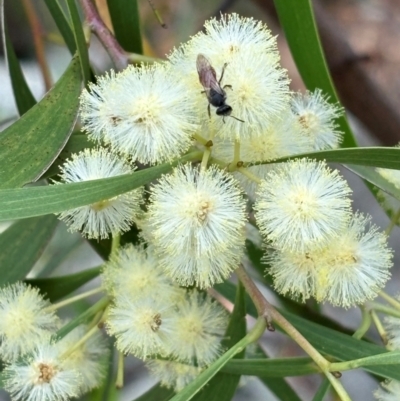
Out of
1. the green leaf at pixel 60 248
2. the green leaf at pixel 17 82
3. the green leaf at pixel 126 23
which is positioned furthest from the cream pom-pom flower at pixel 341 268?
the green leaf at pixel 60 248

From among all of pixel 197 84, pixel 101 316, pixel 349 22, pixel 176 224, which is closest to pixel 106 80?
pixel 197 84

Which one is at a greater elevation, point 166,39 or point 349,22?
point 349,22

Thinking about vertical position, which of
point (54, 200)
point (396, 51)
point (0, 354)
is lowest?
point (0, 354)

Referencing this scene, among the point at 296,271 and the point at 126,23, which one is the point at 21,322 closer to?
the point at 296,271

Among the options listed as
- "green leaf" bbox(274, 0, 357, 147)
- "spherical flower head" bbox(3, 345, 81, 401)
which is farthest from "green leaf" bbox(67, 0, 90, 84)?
"spherical flower head" bbox(3, 345, 81, 401)

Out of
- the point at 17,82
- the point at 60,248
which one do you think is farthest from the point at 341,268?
the point at 60,248

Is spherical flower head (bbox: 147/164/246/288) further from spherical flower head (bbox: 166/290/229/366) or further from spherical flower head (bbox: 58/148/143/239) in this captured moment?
spherical flower head (bbox: 166/290/229/366)

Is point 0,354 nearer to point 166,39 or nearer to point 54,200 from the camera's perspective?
point 54,200
